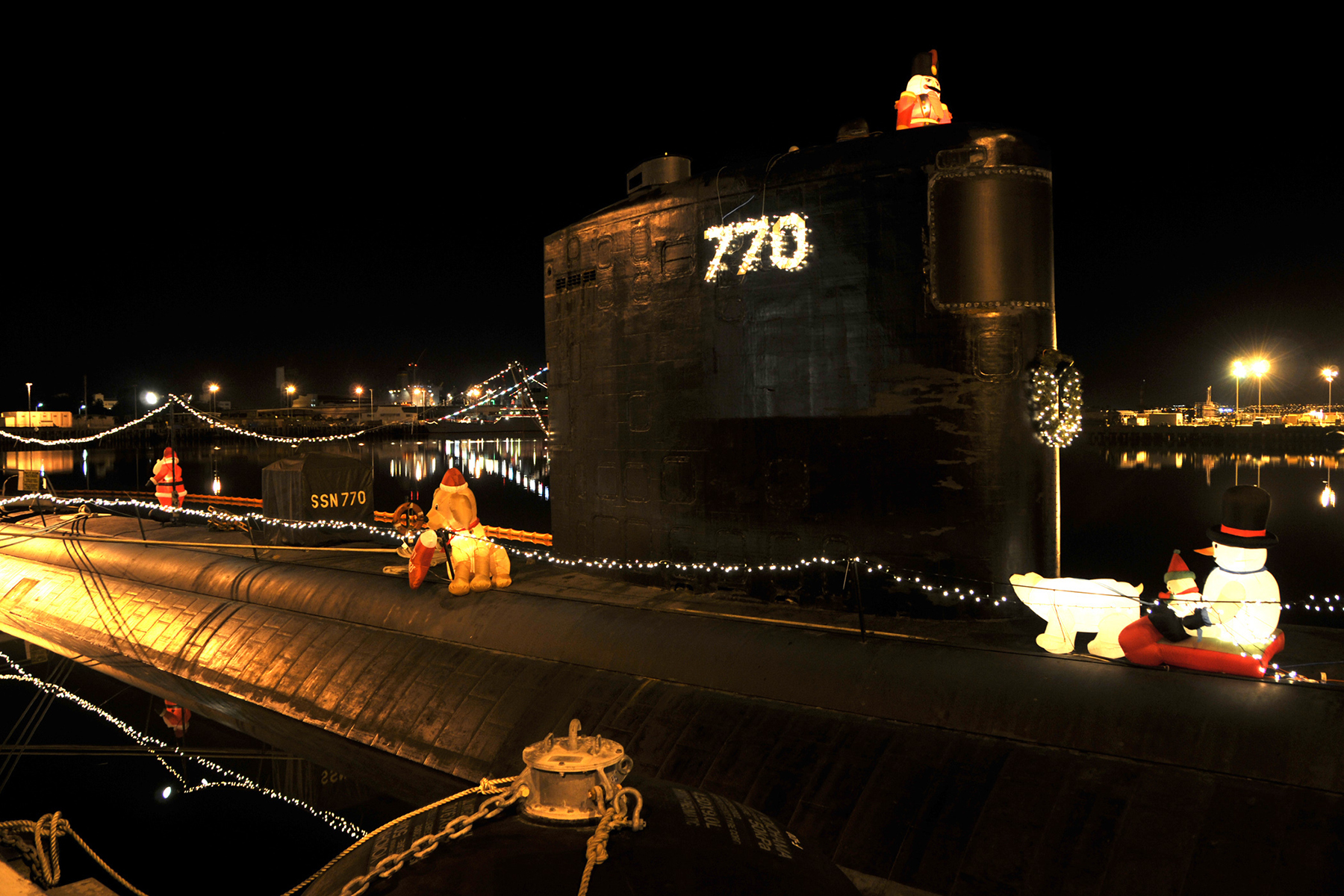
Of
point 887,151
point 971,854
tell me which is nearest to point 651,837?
point 971,854

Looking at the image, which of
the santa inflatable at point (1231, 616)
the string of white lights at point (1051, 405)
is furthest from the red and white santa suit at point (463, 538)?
the santa inflatable at point (1231, 616)

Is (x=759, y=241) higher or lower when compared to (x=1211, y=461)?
higher

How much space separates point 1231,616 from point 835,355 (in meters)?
2.82

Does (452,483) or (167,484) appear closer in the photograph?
(452,483)

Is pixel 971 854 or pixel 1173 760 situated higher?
pixel 1173 760

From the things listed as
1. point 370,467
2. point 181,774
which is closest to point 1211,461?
point 370,467

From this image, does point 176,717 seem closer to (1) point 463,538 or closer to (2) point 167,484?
(1) point 463,538

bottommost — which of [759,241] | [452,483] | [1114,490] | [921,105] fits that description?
[1114,490]

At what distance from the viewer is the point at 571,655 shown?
20.2ft

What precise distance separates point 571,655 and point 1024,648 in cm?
309

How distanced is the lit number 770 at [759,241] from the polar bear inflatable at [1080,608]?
269cm

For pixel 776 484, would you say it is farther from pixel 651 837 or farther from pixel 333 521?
pixel 333 521

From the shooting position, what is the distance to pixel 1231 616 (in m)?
4.63

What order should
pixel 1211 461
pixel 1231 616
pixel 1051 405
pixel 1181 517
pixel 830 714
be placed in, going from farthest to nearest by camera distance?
pixel 1211 461
pixel 1181 517
pixel 1051 405
pixel 830 714
pixel 1231 616
